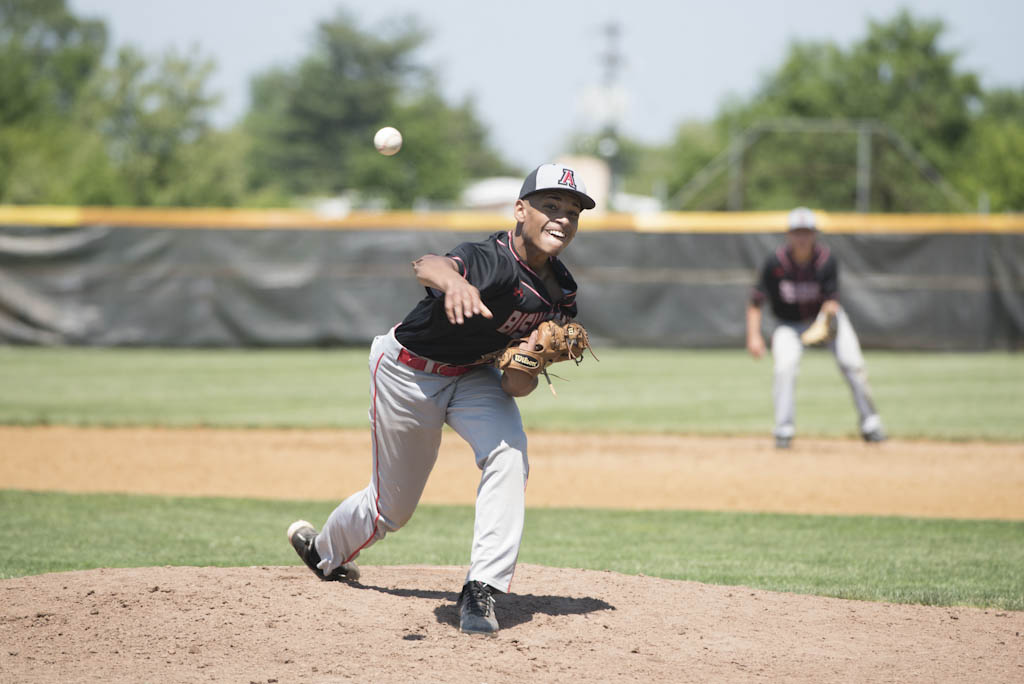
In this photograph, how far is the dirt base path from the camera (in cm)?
755

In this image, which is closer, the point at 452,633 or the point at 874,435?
the point at 452,633

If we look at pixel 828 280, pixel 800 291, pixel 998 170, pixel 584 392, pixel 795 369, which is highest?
pixel 998 170

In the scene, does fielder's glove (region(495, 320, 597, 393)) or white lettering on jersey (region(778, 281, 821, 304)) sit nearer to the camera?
fielder's glove (region(495, 320, 597, 393))

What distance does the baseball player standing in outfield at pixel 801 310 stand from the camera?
9.20 m

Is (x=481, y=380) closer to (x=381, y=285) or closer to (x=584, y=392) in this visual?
(x=584, y=392)

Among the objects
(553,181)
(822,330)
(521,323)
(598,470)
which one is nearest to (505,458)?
(521,323)

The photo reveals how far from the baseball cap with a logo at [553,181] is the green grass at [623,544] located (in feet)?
6.89

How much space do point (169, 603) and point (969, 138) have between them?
4932cm

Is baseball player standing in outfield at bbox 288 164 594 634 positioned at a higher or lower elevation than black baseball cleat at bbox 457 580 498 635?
higher

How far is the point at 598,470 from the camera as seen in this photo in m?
8.64

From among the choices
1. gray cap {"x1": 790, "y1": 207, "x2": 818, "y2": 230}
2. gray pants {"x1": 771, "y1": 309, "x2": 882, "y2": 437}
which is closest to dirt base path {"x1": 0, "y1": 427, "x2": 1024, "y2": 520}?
gray pants {"x1": 771, "y1": 309, "x2": 882, "y2": 437}

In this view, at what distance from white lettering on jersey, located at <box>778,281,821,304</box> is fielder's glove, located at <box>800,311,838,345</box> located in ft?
0.55

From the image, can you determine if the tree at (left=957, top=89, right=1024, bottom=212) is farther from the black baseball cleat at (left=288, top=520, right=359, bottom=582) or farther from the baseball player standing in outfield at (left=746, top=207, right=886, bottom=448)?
the black baseball cleat at (left=288, top=520, right=359, bottom=582)

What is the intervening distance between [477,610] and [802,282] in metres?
6.14
